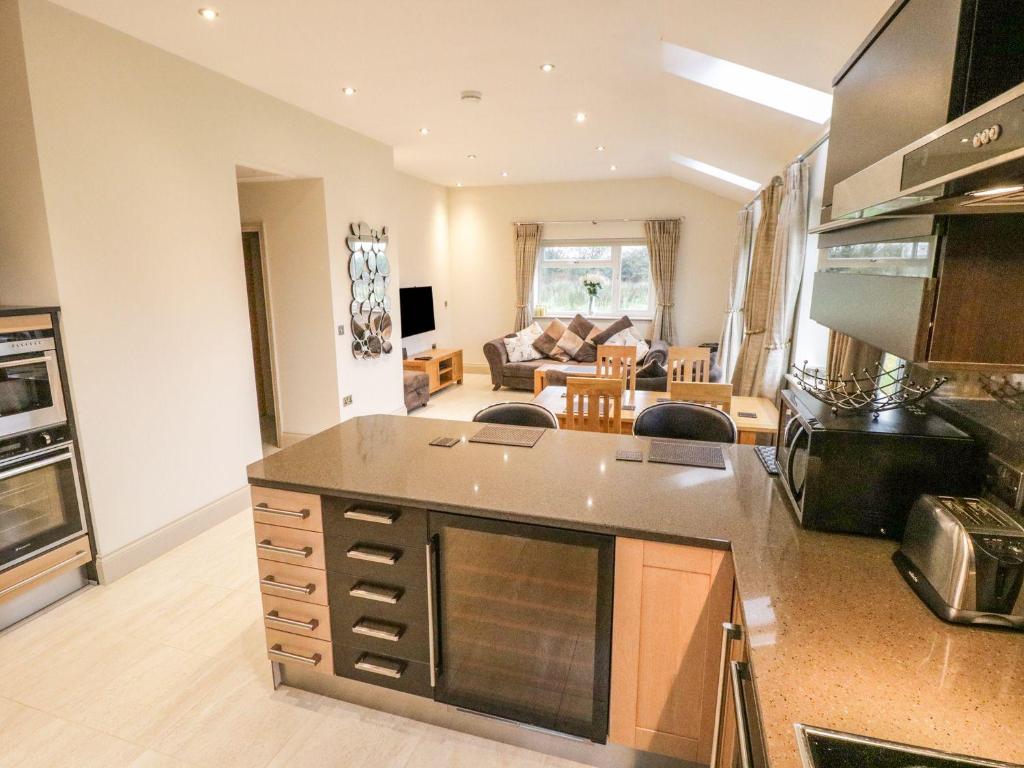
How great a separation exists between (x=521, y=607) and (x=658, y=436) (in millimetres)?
1152

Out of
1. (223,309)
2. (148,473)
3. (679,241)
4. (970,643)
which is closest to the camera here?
(970,643)

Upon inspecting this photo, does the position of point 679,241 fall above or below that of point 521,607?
above

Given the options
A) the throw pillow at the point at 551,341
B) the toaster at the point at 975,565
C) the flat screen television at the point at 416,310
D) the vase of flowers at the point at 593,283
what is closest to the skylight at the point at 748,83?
the toaster at the point at 975,565

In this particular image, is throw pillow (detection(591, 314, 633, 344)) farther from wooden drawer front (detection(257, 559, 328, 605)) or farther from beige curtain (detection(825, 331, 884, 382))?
wooden drawer front (detection(257, 559, 328, 605))

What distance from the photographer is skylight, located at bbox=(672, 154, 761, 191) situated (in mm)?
5464

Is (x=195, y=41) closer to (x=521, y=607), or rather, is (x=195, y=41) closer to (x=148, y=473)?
(x=148, y=473)

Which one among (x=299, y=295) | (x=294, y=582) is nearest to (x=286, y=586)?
(x=294, y=582)

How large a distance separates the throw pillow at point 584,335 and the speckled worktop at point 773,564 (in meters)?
5.02

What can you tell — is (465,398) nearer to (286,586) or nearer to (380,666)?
(286,586)

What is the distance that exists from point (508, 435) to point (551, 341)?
5348mm

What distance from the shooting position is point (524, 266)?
26.4ft

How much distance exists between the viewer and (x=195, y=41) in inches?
114

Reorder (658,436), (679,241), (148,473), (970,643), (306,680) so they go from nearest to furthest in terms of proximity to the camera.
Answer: (970,643) → (306,680) → (658,436) → (148,473) → (679,241)

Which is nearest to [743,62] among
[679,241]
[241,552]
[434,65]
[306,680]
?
[434,65]
